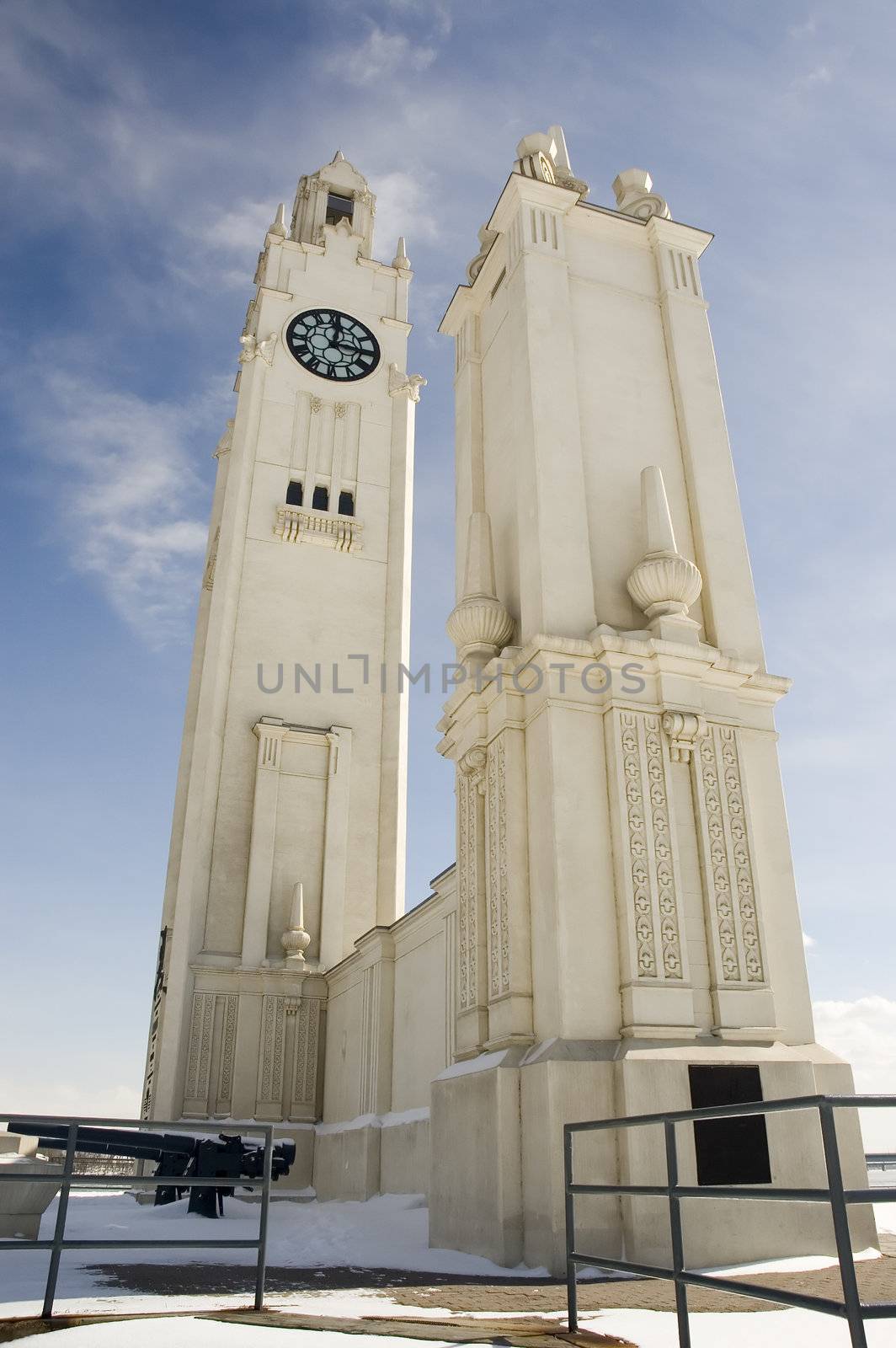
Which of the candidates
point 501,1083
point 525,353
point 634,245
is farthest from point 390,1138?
point 634,245

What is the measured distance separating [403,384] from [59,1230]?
28.3 m

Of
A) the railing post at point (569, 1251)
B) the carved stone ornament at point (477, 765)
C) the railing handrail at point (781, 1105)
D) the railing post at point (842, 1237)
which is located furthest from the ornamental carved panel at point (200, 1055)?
the railing post at point (842, 1237)

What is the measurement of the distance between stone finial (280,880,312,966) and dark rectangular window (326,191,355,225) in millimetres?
24449

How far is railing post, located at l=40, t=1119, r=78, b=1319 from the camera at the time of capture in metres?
4.73

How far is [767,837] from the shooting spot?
31.2ft

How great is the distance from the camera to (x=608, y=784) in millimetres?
9000

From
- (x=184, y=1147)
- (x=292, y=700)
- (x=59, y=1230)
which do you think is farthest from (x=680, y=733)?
(x=292, y=700)

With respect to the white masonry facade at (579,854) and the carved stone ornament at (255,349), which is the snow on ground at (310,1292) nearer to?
the white masonry facade at (579,854)

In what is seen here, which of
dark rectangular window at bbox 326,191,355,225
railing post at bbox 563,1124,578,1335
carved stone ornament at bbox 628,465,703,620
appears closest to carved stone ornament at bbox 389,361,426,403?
dark rectangular window at bbox 326,191,355,225

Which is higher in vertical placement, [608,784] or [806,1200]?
[608,784]

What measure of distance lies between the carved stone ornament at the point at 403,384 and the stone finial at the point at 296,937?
1586cm

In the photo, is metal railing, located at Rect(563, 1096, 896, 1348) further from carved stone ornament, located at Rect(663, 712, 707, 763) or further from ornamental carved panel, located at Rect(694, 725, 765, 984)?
carved stone ornament, located at Rect(663, 712, 707, 763)

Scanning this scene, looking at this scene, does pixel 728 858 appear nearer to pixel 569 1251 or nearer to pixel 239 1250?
pixel 569 1251

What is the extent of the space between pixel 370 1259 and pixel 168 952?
1592 centimetres
